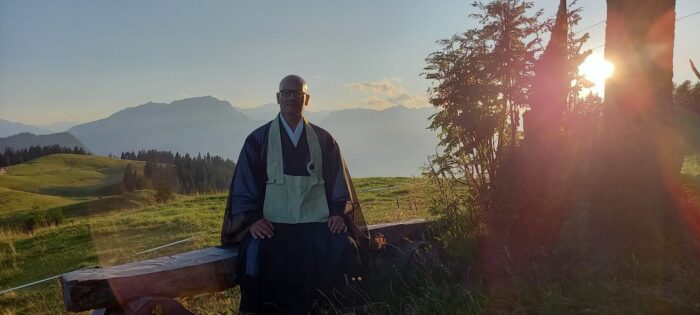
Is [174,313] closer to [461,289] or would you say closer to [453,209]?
[461,289]

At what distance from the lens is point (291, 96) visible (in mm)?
4793

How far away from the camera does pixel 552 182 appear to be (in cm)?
408

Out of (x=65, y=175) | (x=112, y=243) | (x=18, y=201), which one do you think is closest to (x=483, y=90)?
(x=112, y=243)

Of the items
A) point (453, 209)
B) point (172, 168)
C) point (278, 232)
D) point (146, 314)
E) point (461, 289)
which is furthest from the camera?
point (172, 168)

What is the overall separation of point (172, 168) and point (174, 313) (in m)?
78.8

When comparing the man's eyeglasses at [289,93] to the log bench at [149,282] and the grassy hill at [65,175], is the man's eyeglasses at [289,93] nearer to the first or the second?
the log bench at [149,282]

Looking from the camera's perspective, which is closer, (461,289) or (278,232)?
(461,289)

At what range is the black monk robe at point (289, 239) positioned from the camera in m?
4.38

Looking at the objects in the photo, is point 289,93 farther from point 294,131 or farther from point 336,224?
point 336,224

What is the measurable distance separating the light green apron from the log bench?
599mm

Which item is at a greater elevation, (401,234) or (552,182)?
(552,182)

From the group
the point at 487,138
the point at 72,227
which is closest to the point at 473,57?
the point at 487,138

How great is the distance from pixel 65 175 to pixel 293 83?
10671cm

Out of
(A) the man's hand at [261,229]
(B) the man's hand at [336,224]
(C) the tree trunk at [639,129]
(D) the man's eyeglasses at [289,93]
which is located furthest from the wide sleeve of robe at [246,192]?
(C) the tree trunk at [639,129]
